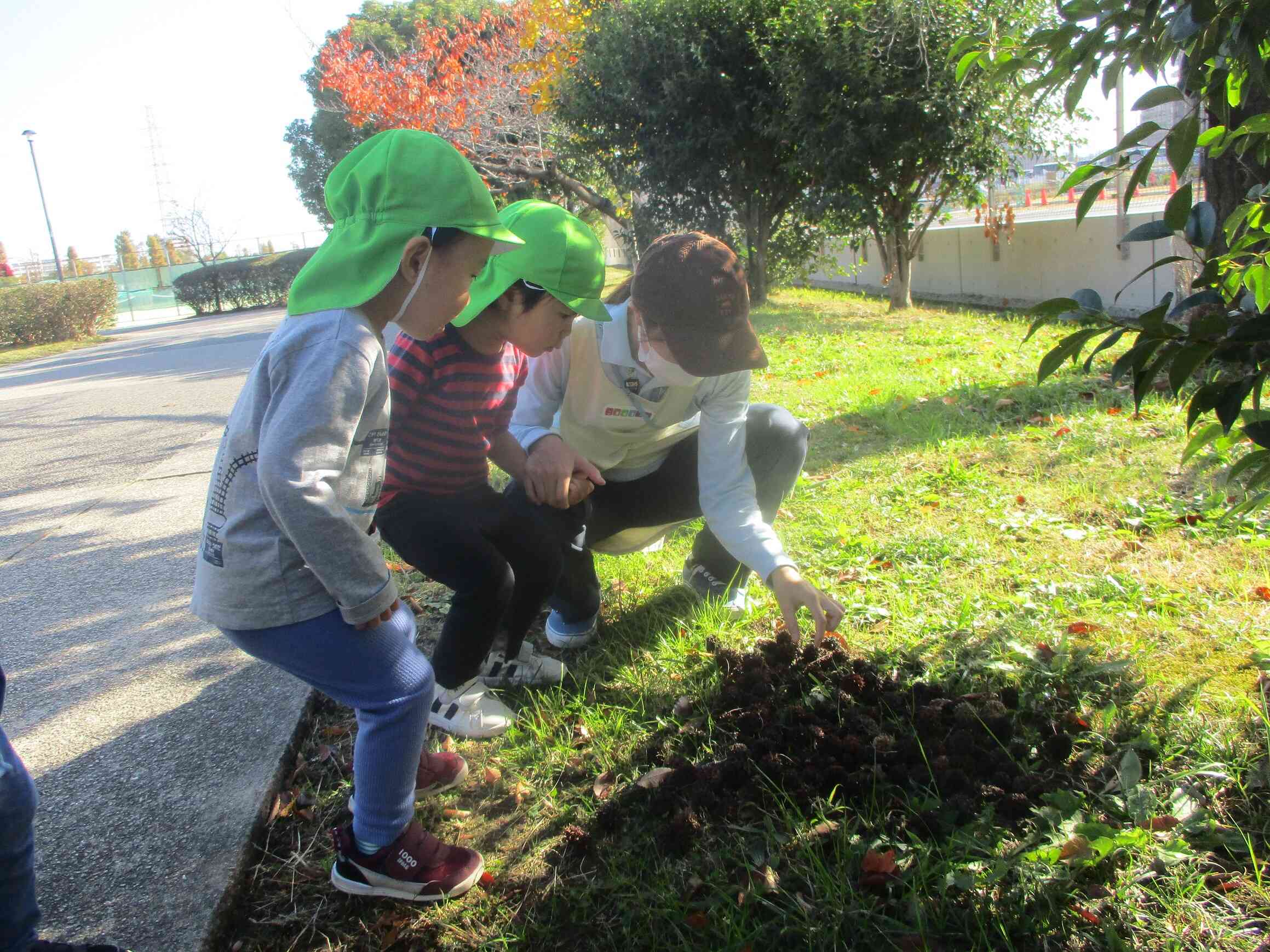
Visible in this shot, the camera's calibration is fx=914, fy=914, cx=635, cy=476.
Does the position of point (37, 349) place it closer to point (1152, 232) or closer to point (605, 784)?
point (605, 784)

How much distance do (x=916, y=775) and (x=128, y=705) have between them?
2248 millimetres

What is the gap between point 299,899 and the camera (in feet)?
6.36

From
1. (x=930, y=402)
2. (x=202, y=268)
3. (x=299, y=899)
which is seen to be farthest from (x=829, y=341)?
(x=202, y=268)

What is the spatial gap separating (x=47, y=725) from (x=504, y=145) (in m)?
13.9

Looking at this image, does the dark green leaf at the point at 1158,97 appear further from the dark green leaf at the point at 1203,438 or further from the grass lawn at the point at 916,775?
the grass lawn at the point at 916,775

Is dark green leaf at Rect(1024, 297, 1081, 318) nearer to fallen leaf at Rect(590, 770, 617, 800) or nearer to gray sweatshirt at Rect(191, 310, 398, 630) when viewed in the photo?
gray sweatshirt at Rect(191, 310, 398, 630)

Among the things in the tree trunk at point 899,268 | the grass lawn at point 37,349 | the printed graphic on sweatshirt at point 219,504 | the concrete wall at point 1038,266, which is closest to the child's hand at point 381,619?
the printed graphic on sweatshirt at point 219,504

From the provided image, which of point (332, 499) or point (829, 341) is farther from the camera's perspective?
point (829, 341)

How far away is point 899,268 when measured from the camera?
11.0 metres

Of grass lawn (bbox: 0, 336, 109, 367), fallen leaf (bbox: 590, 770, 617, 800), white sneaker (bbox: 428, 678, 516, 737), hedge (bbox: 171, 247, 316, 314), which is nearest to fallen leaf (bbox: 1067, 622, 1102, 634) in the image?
fallen leaf (bbox: 590, 770, 617, 800)

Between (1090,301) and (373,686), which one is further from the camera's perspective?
(373,686)

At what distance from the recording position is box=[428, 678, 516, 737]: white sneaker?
2.42m

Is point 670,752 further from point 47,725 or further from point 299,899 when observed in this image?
point 47,725

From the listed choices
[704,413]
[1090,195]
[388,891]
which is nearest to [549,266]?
[704,413]
